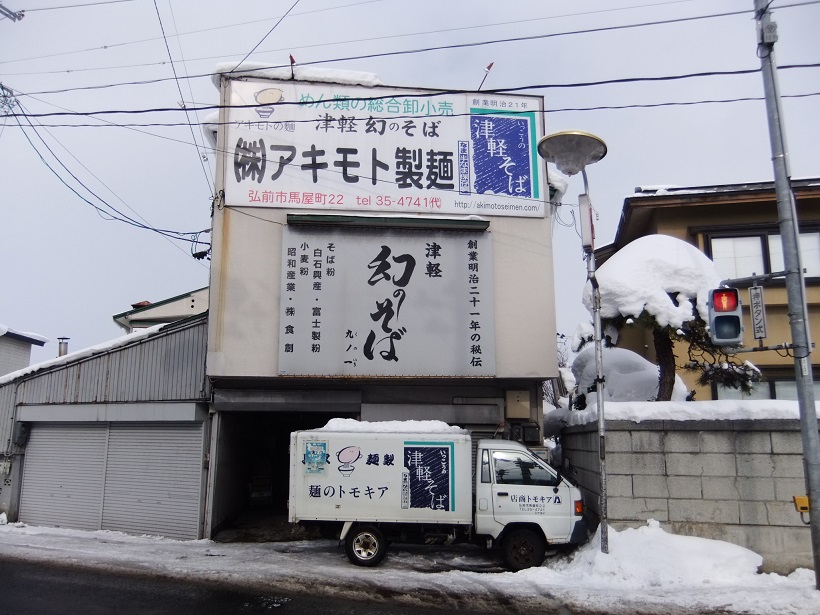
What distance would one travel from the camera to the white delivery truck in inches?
403

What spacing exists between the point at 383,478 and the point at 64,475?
897 cm

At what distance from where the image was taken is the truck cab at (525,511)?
33.3ft

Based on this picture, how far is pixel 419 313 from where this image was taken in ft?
42.6

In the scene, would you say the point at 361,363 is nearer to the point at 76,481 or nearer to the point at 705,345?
the point at 705,345

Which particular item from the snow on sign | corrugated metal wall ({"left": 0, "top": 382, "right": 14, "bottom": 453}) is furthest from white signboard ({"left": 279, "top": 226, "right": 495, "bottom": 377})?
corrugated metal wall ({"left": 0, "top": 382, "right": 14, "bottom": 453})

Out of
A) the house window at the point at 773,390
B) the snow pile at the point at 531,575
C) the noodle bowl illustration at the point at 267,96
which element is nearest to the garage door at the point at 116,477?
the snow pile at the point at 531,575

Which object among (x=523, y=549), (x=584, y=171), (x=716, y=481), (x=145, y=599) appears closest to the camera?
(x=145, y=599)

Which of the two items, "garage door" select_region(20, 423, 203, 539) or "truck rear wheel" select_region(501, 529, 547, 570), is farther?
"garage door" select_region(20, 423, 203, 539)

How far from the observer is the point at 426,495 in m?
10.3

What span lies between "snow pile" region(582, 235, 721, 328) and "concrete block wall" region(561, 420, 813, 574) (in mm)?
1982

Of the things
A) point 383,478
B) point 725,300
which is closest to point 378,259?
point 383,478

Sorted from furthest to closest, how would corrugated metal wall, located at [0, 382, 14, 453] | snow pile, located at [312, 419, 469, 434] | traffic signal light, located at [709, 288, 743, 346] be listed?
corrugated metal wall, located at [0, 382, 14, 453], snow pile, located at [312, 419, 469, 434], traffic signal light, located at [709, 288, 743, 346]

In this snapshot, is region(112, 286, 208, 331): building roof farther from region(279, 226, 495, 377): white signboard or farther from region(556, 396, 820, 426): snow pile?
region(556, 396, 820, 426): snow pile

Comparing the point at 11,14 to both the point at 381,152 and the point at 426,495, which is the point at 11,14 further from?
the point at 426,495
